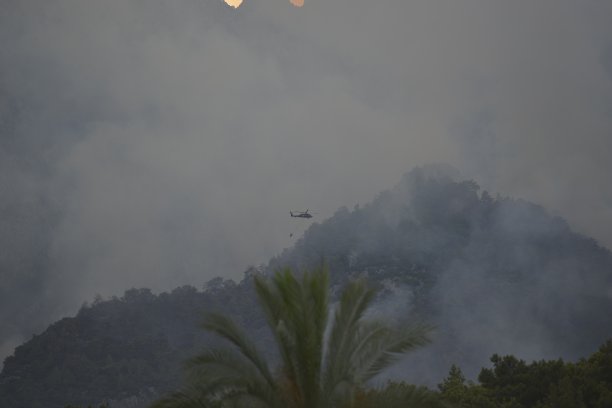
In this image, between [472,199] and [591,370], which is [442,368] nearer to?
[472,199]

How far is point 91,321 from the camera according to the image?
529 feet

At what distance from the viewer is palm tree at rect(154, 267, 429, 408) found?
14664mm

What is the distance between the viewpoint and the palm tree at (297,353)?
577 inches

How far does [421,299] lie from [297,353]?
462ft

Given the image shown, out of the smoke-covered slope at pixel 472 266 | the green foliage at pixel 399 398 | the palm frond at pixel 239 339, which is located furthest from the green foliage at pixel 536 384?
the smoke-covered slope at pixel 472 266

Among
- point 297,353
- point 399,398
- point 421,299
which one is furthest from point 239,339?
point 421,299

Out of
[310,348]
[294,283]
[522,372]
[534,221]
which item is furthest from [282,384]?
[534,221]

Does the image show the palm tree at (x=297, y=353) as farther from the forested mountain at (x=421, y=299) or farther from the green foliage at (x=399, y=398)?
the forested mountain at (x=421, y=299)

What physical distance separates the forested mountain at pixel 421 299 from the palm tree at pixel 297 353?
112 m

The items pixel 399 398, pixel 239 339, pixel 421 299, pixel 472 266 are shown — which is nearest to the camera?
pixel 399 398

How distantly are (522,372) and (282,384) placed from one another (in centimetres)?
2278

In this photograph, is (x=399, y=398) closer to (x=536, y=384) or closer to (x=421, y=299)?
(x=536, y=384)

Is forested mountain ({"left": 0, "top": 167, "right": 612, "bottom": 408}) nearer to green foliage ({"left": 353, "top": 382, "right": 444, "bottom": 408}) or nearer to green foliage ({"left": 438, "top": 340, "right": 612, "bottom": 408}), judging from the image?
green foliage ({"left": 438, "top": 340, "right": 612, "bottom": 408})

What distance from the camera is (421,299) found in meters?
153
